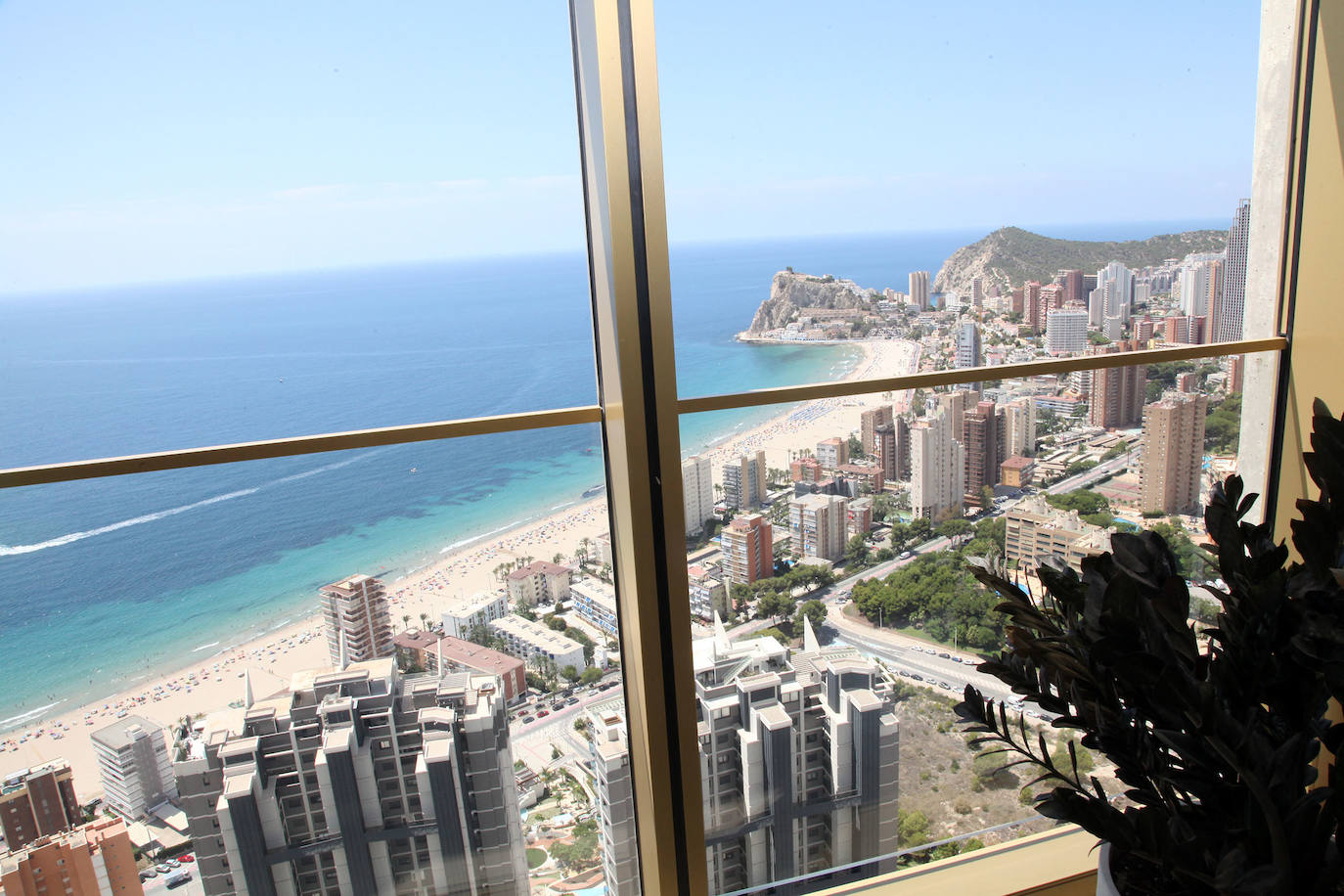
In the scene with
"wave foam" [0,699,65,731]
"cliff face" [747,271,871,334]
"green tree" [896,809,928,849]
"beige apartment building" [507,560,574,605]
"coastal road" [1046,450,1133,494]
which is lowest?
"green tree" [896,809,928,849]

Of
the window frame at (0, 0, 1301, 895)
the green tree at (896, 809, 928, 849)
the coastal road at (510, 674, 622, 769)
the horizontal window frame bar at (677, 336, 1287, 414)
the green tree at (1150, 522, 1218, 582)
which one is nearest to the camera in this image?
the window frame at (0, 0, 1301, 895)

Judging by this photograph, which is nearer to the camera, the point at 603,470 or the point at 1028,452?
the point at 603,470

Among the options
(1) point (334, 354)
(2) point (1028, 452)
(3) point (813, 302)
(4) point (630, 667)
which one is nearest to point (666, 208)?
(3) point (813, 302)

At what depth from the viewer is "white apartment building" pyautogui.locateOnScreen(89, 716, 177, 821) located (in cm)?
156

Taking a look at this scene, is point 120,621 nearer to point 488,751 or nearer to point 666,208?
point 488,751

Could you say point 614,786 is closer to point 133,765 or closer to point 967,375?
point 133,765

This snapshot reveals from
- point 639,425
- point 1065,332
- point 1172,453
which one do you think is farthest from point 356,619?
point 1172,453

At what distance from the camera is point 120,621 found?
1.57 meters

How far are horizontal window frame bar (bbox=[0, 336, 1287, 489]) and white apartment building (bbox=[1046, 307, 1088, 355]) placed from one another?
3.0 inches

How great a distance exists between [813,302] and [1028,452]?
2.49 feet

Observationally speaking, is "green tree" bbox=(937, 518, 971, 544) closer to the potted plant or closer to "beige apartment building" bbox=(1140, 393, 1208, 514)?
"beige apartment building" bbox=(1140, 393, 1208, 514)

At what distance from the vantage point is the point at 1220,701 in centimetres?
88

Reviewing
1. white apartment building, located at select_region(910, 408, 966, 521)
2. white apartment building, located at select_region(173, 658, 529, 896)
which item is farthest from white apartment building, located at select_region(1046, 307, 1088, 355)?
white apartment building, located at select_region(173, 658, 529, 896)

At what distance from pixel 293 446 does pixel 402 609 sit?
475mm
